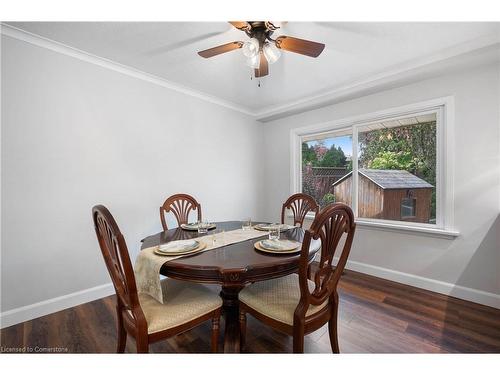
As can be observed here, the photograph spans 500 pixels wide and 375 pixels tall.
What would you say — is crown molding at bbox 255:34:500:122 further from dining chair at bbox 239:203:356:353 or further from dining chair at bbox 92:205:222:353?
dining chair at bbox 92:205:222:353

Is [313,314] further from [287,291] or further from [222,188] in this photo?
[222,188]

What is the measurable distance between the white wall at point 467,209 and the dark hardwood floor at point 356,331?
22cm

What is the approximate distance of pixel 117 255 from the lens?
101cm

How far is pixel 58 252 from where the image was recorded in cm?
191

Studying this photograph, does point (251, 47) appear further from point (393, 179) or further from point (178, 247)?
point (393, 179)

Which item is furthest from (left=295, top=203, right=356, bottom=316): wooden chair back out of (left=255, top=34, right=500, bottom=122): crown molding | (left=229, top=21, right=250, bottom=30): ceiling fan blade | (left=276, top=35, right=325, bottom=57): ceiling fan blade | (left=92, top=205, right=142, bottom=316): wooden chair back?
(left=255, top=34, right=500, bottom=122): crown molding

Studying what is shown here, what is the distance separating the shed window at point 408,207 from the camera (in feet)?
8.04

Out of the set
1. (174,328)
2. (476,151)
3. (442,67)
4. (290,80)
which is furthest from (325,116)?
(174,328)

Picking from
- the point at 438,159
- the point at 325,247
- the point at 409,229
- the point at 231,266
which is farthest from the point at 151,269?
the point at 438,159

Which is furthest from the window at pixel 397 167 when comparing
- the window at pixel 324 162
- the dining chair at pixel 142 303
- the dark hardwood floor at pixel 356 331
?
the dining chair at pixel 142 303

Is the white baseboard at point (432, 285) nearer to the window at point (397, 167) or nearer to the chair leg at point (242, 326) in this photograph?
the window at point (397, 167)

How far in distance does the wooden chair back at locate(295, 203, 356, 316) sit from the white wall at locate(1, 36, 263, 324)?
1.98m

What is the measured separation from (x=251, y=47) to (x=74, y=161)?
184 cm

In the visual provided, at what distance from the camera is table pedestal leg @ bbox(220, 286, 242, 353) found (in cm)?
146
